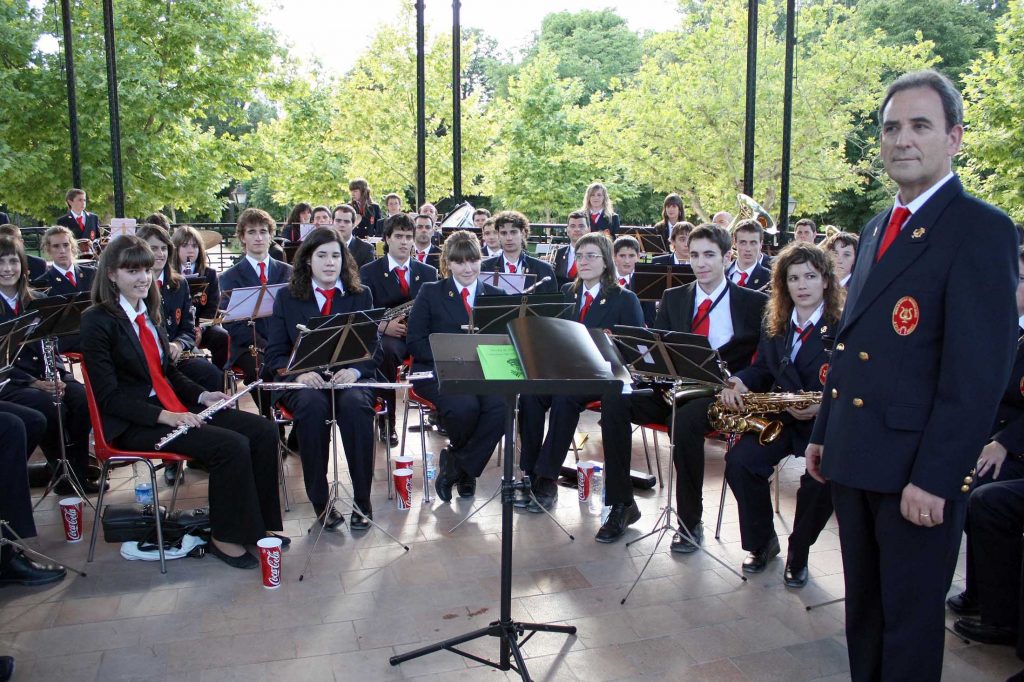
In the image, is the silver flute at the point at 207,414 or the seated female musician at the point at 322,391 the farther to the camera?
the seated female musician at the point at 322,391

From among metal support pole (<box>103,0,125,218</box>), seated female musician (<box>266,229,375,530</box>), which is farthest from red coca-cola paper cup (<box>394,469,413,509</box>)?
metal support pole (<box>103,0,125,218</box>)

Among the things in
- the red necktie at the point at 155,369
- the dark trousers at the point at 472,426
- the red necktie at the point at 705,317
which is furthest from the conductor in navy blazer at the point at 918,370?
the red necktie at the point at 155,369

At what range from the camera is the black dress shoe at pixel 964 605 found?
12.1ft

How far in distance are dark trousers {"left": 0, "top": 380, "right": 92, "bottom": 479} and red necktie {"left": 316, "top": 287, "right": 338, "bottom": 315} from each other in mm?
1589

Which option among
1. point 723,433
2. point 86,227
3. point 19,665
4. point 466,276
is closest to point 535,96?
point 86,227

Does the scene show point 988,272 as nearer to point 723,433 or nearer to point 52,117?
point 723,433

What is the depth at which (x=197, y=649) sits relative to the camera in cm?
336

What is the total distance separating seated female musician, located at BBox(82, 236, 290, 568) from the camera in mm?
4152

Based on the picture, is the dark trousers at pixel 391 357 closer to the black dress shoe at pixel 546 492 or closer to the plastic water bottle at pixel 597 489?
the black dress shoe at pixel 546 492

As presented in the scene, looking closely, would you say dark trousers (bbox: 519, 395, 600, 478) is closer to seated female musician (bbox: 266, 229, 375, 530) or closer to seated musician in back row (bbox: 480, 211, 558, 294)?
seated female musician (bbox: 266, 229, 375, 530)

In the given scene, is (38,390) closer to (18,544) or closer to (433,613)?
(18,544)

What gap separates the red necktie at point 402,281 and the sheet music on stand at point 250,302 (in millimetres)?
1349

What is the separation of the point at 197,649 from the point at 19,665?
0.67m

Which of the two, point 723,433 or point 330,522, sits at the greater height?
point 723,433
